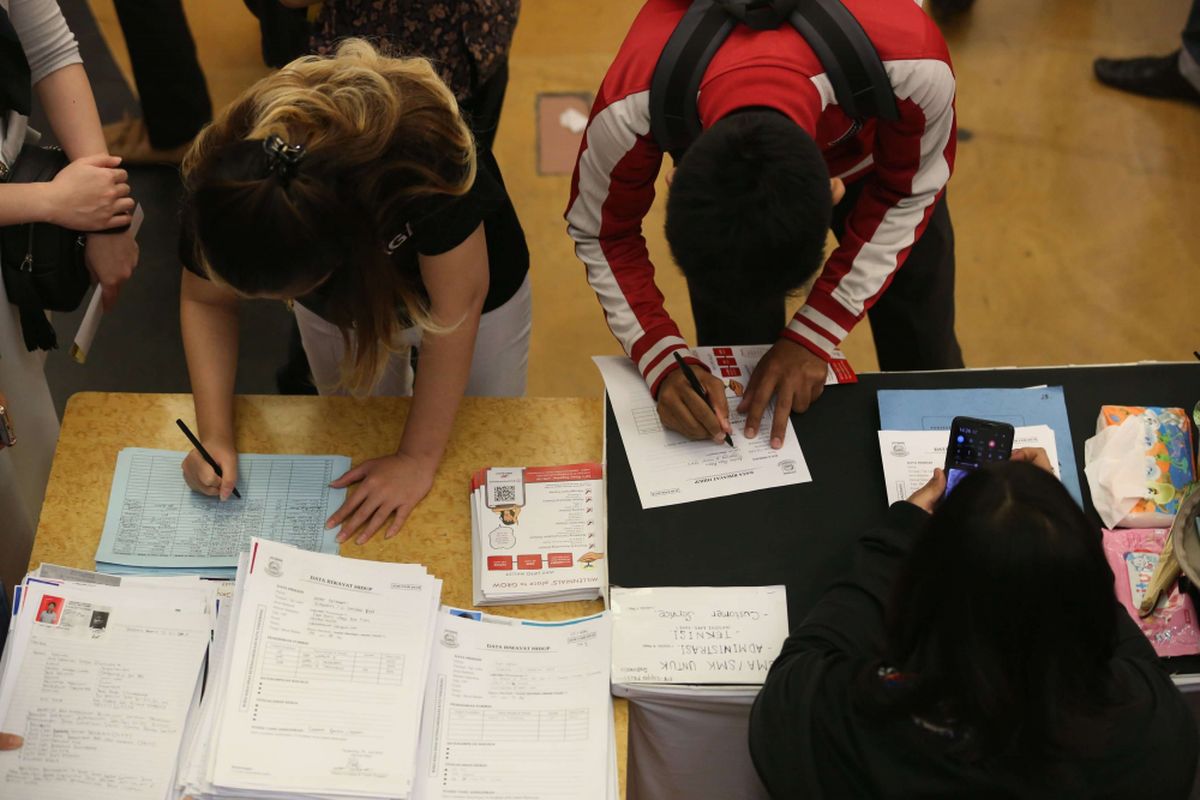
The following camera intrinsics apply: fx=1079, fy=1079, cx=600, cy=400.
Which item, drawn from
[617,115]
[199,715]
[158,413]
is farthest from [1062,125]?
[199,715]

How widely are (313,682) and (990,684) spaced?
2.42 feet

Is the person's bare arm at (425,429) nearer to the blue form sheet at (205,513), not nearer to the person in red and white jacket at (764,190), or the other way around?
the blue form sheet at (205,513)

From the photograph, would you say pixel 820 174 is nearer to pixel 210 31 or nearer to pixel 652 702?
pixel 652 702

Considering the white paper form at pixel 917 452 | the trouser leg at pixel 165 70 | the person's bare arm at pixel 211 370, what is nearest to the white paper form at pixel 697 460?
the white paper form at pixel 917 452

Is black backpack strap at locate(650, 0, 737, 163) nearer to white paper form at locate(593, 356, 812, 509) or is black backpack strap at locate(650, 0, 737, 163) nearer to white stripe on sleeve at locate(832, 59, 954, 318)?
white stripe on sleeve at locate(832, 59, 954, 318)

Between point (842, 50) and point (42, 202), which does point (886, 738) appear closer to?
point (842, 50)

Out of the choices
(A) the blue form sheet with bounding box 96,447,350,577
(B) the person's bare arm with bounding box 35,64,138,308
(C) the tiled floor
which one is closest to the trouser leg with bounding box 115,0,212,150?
(C) the tiled floor

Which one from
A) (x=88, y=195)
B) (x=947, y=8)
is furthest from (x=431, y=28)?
(x=947, y=8)

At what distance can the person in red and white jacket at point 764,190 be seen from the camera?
46.6 inches

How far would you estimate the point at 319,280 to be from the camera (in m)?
1.21

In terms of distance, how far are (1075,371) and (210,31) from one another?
2459 mm

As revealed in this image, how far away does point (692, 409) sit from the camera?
1460 millimetres

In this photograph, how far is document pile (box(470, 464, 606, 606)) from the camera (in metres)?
1.38

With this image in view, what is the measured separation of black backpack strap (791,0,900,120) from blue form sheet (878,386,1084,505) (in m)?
0.42
